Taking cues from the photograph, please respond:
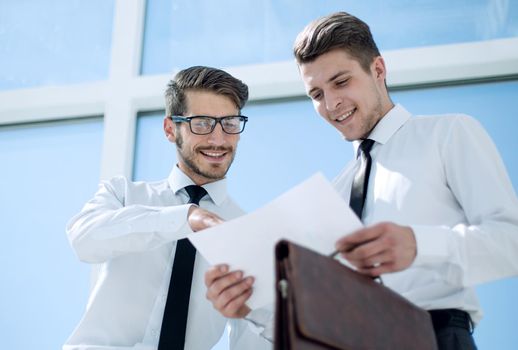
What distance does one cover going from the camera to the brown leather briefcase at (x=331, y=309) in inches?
36.7

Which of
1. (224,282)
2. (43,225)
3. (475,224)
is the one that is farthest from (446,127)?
(43,225)

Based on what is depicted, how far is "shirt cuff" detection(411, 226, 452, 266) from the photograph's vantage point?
3.71ft

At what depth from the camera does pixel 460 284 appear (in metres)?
1.21

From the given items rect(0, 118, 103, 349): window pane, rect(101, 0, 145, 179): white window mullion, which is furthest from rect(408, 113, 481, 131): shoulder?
rect(0, 118, 103, 349): window pane

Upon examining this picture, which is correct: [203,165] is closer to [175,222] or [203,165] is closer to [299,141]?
[175,222]

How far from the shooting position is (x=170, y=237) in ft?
5.22

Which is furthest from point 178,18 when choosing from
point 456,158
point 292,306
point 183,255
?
point 292,306

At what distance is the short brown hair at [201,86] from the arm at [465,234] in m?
0.72

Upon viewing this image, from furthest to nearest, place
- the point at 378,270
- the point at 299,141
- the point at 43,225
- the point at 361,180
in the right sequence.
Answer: the point at 43,225, the point at 299,141, the point at 361,180, the point at 378,270

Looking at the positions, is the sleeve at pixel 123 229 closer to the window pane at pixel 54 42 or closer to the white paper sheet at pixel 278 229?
the white paper sheet at pixel 278 229

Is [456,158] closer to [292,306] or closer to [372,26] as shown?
[292,306]

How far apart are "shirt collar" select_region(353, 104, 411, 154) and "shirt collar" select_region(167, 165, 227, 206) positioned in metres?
0.53

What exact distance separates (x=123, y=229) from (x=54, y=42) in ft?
5.66

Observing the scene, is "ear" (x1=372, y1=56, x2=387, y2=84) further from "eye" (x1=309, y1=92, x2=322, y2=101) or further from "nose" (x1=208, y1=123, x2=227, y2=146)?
"nose" (x1=208, y1=123, x2=227, y2=146)
